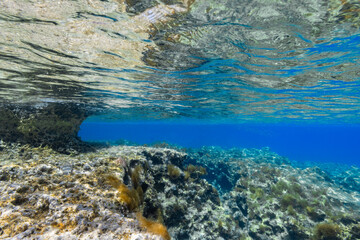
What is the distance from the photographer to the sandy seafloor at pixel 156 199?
2.51 m

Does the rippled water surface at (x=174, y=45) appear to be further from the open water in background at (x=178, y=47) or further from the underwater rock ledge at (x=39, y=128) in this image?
the underwater rock ledge at (x=39, y=128)

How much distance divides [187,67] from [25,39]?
7.79 metres

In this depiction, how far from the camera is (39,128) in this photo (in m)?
9.74

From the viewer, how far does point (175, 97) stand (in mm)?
17859

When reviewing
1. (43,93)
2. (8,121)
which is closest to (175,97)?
(43,93)

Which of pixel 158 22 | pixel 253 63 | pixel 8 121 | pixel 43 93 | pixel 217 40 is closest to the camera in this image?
pixel 158 22

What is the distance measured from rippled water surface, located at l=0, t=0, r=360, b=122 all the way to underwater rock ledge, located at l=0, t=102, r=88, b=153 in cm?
224

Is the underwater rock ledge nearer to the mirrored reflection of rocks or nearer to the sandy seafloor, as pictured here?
the sandy seafloor

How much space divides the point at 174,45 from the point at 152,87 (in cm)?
637

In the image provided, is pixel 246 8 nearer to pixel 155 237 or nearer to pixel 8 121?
pixel 155 237

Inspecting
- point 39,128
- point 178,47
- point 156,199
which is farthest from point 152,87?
point 156,199

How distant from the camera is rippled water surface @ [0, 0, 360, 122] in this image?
6.05 metres

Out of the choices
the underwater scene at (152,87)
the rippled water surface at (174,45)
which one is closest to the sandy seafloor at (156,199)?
the underwater scene at (152,87)

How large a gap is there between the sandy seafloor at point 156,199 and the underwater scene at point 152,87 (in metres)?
0.03
